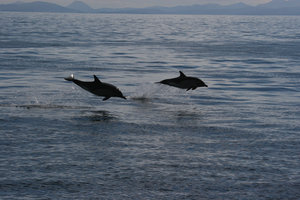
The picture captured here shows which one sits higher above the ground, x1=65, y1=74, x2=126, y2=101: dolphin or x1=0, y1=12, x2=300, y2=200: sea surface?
x1=65, y1=74, x2=126, y2=101: dolphin

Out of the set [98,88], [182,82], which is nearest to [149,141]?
[98,88]

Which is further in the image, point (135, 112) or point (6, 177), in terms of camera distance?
point (135, 112)

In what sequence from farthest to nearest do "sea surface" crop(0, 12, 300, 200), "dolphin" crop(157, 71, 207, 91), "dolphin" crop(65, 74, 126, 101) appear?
1. "dolphin" crop(157, 71, 207, 91)
2. "dolphin" crop(65, 74, 126, 101)
3. "sea surface" crop(0, 12, 300, 200)

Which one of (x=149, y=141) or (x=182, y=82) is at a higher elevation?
(x=182, y=82)

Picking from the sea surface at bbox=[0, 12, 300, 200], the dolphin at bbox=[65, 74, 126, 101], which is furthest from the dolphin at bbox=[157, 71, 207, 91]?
the dolphin at bbox=[65, 74, 126, 101]

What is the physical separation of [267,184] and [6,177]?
4156 mm

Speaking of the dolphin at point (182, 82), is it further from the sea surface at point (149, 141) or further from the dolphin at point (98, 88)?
the dolphin at point (98, 88)

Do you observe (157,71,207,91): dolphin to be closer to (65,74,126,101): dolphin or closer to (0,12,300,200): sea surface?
(0,12,300,200): sea surface

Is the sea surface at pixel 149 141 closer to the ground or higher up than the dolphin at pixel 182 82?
closer to the ground

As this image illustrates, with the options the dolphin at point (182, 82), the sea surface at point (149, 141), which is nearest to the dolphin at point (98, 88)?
the sea surface at point (149, 141)

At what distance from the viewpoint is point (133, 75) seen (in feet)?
76.0

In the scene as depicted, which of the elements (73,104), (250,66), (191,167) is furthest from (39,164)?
(250,66)

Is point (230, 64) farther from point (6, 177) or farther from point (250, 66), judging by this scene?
point (6, 177)

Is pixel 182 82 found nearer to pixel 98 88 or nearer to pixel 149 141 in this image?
pixel 98 88
